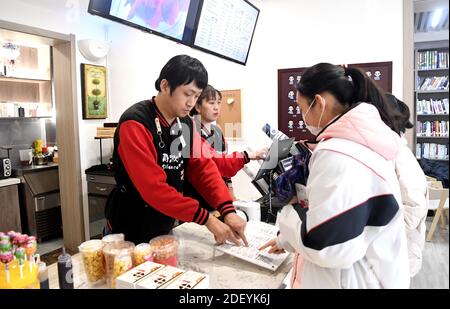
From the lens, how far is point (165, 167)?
1228 mm

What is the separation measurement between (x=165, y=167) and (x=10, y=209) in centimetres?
68

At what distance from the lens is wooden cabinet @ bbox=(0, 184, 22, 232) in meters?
1.22

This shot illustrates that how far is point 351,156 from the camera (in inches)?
24.3

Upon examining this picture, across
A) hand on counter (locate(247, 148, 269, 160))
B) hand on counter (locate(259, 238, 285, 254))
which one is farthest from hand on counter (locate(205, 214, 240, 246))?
hand on counter (locate(247, 148, 269, 160))

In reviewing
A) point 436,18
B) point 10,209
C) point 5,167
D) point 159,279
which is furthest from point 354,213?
point 10,209

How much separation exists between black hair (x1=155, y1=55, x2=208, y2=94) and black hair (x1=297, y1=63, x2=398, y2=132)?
46 centimetres

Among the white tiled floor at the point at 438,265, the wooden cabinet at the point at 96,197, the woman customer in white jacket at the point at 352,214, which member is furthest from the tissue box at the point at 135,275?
the wooden cabinet at the point at 96,197

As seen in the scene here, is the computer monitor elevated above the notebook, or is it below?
above

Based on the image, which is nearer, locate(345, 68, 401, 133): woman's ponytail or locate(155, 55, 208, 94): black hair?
locate(345, 68, 401, 133): woman's ponytail

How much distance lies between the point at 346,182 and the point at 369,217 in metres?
0.10

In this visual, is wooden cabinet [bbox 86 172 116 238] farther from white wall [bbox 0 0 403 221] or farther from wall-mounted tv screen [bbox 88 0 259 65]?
wall-mounted tv screen [bbox 88 0 259 65]

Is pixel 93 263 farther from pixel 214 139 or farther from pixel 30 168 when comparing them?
pixel 214 139
